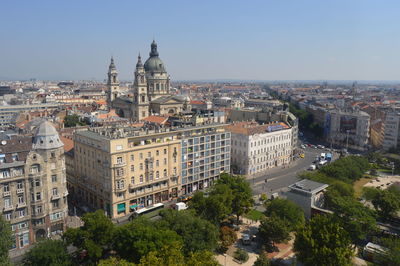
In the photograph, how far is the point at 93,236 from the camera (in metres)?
49.6

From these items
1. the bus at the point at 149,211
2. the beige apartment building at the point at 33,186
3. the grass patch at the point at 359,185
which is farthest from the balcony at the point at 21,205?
the grass patch at the point at 359,185

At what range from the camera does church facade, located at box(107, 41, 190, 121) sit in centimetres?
13925

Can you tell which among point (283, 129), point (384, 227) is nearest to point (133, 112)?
point (283, 129)

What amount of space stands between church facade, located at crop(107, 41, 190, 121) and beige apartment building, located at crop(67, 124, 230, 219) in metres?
55.6

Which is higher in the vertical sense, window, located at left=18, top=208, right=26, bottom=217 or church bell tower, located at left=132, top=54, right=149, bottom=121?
church bell tower, located at left=132, top=54, right=149, bottom=121

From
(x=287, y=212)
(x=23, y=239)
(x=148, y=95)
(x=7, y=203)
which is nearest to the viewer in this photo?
(x=7, y=203)

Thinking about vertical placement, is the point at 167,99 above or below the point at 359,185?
above

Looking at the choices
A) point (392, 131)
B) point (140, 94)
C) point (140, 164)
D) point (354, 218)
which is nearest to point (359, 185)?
point (354, 218)

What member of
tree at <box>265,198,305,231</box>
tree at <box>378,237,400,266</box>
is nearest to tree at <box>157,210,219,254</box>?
tree at <box>265,198,305,231</box>

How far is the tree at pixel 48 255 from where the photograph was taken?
4466 centimetres

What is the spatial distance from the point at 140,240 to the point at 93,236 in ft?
26.0

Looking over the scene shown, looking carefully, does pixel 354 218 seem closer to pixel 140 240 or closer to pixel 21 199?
pixel 140 240

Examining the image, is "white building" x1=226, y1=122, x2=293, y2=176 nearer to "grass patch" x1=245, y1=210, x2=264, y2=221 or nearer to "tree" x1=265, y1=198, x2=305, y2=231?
"grass patch" x1=245, y1=210, x2=264, y2=221

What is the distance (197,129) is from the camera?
283 feet
